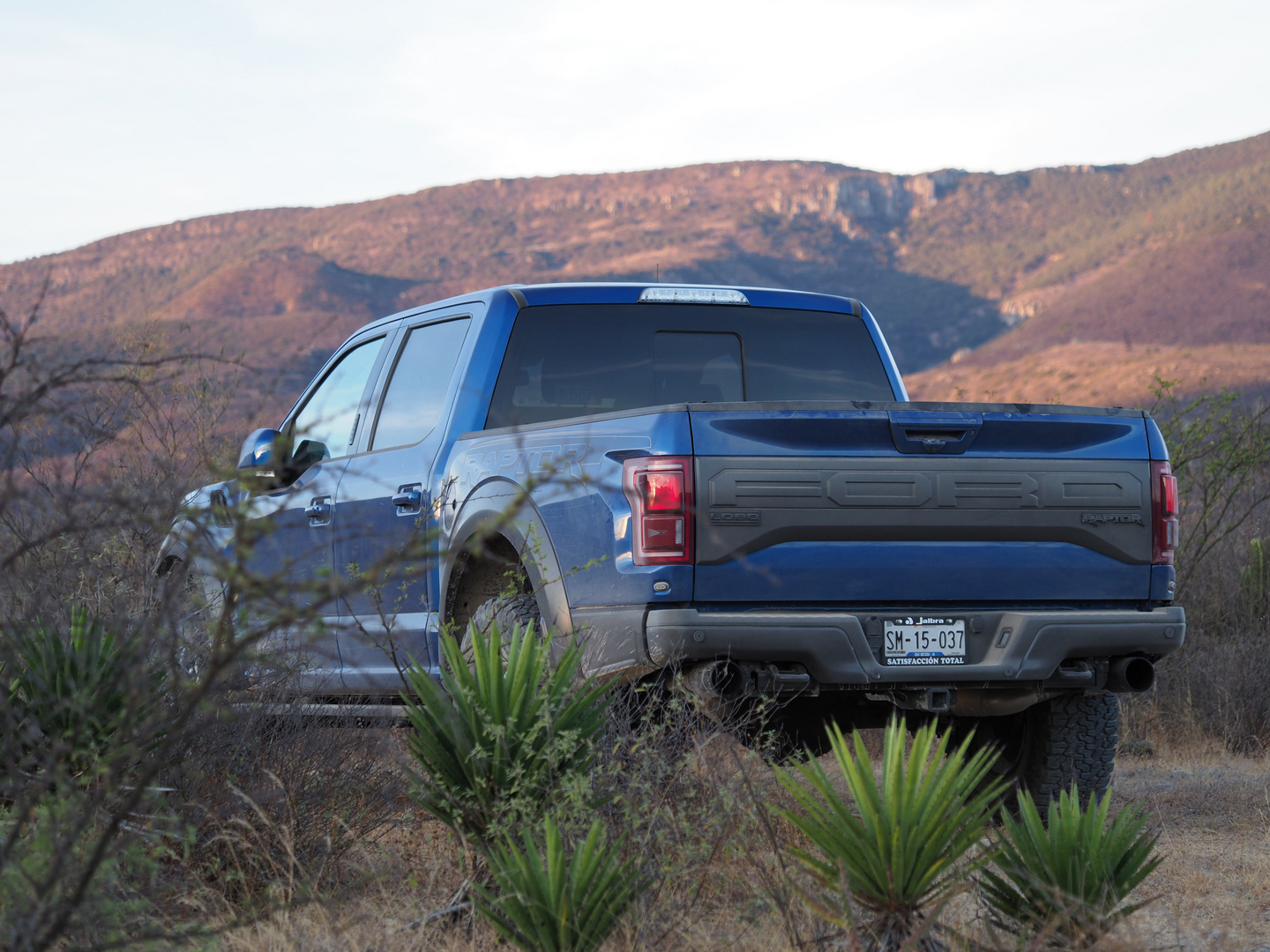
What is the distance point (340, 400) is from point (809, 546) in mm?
3381

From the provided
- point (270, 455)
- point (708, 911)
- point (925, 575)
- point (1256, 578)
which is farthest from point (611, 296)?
point (1256, 578)

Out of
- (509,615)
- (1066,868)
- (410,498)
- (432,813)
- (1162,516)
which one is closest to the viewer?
(1066,868)

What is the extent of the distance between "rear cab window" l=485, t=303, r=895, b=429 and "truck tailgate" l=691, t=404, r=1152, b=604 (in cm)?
145

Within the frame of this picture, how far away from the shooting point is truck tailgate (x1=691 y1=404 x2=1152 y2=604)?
4.22 m

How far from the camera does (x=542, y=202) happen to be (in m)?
138

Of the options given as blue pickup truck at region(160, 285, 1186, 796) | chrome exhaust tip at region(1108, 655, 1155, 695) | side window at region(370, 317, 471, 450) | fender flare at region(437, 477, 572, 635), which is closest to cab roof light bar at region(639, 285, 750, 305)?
blue pickup truck at region(160, 285, 1186, 796)

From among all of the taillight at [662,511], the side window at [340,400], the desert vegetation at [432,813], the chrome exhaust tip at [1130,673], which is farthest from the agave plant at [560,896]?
the side window at [340,400]

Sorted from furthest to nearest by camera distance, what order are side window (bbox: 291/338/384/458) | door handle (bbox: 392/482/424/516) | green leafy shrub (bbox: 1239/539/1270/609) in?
green leafy shrub (bbox: 1239/539/1270/609) < side window (bbox: 291/338/384/458) < door handle (bbox: 392/482/424/516)

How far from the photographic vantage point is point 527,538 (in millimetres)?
4652

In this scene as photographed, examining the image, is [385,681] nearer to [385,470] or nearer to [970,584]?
[385,470]

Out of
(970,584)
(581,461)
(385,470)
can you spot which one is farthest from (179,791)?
(970,584)

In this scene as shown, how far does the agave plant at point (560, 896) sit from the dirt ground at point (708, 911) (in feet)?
0.38

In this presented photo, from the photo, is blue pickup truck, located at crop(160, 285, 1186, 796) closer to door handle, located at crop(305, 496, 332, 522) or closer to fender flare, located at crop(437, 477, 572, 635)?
fender flare, located at crop(437, 477, 572, 635)

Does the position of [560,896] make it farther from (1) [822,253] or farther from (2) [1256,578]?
(1) [822,253]
